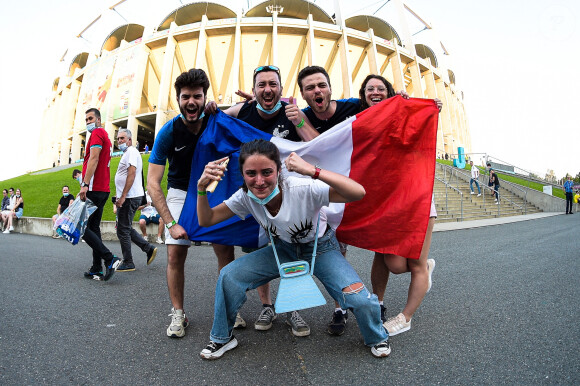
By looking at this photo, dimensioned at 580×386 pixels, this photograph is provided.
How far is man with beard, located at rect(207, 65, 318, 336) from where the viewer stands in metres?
2.79

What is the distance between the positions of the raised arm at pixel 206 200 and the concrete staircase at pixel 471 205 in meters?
12.2

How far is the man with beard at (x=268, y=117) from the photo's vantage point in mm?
2795

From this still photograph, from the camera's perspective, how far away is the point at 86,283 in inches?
171

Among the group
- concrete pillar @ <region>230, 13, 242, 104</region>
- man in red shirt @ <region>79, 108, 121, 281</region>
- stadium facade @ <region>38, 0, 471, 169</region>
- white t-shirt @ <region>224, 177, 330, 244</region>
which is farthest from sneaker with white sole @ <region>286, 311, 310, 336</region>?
stadium facade @ <region>38, 0, 471, 169</region>

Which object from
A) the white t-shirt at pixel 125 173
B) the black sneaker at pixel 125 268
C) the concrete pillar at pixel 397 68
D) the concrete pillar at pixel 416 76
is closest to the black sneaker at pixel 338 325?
the black sneaker at pixel 125 268

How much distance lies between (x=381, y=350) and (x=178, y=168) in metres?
2.32

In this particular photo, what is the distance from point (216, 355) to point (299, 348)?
60cm

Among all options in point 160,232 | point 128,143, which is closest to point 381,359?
point 128,143

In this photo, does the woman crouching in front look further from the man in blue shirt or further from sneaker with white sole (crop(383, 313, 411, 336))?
the man in blue shirt

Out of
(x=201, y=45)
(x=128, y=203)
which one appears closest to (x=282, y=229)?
(x=128, y=203)

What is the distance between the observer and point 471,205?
50.8 feet

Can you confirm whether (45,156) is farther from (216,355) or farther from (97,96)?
(216,355)

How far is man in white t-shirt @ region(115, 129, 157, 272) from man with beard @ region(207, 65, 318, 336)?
284 centimetres

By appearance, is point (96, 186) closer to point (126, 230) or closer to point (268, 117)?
point (126, 230)
